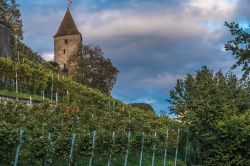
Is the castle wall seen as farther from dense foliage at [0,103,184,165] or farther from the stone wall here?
dense foliage at [0,103,184,165]

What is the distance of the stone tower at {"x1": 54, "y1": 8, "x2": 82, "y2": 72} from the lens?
316ft

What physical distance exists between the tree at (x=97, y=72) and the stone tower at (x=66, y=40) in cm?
2096

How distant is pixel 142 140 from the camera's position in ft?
83.1

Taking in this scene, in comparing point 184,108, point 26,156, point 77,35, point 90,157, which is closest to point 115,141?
point 90,157

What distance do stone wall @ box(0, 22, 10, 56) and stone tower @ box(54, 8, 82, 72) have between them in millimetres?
40325

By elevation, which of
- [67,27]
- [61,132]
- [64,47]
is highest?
[67,27]

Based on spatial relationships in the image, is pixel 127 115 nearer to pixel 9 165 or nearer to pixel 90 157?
pixel 90 157

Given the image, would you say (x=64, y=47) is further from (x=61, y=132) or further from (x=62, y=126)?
(x=61, y=132)

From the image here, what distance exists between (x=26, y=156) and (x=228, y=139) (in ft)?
43.4

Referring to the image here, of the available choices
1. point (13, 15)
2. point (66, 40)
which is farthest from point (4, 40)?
point (66, 40)

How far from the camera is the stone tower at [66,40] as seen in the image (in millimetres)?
96256

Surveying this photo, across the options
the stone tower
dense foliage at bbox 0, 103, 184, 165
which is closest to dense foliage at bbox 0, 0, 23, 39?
the stone tower

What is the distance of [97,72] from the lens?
72.8 m

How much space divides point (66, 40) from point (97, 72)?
26504mm
